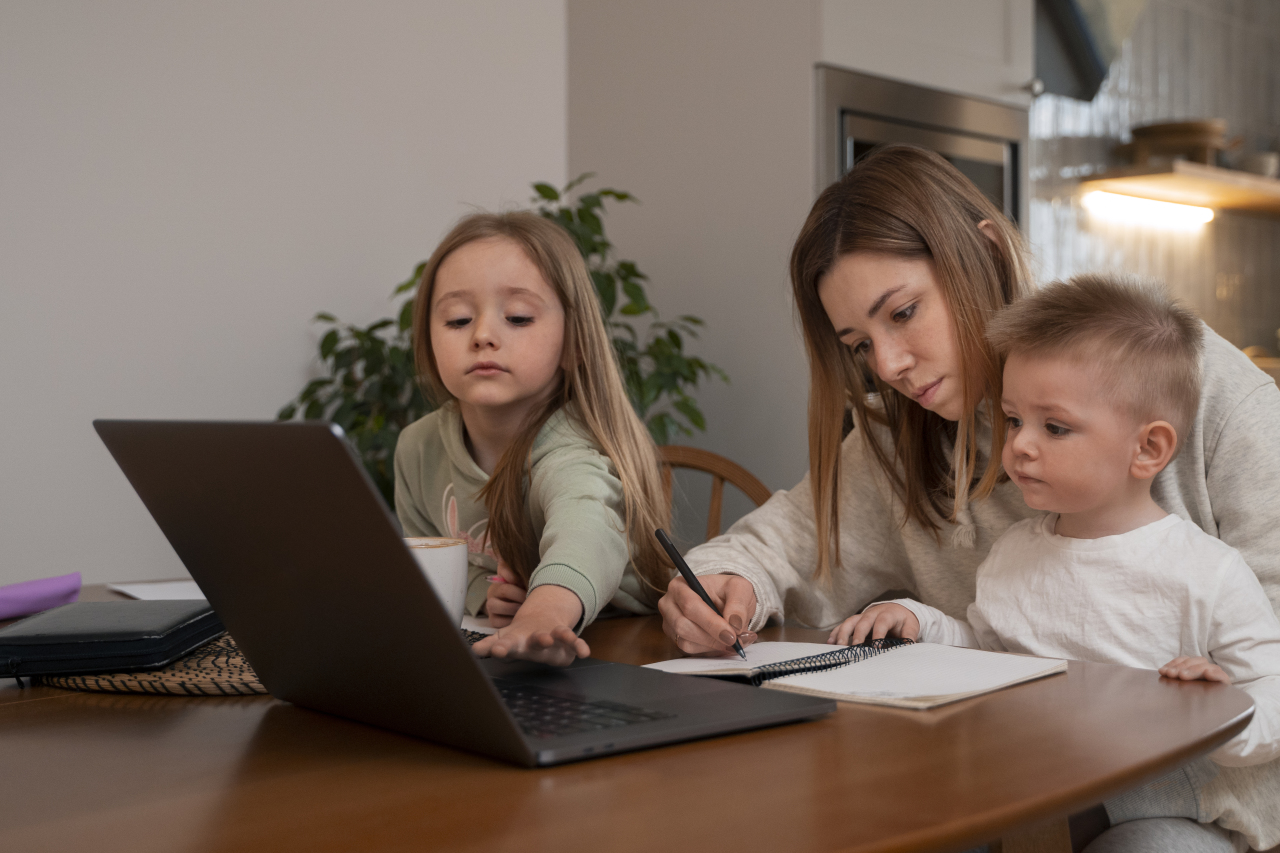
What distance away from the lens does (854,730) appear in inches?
23.5

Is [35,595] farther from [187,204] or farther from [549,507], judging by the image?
[187,204]

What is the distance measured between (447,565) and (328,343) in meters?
1.65

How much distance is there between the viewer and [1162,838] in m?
0.77

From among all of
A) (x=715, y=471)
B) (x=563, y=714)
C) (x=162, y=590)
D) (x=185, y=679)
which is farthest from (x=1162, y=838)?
(x=715, y=471)

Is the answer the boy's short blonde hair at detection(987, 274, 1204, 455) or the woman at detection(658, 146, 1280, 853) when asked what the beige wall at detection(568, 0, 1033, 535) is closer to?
the woman at detection(658, 146, 1280, 853)

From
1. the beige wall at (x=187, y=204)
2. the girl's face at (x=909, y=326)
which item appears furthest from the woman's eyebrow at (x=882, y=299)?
the beige wall at (x=187, y=204)

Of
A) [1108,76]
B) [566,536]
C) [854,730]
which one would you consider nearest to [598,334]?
[566,536]

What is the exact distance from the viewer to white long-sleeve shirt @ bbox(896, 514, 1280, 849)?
2.62 ft

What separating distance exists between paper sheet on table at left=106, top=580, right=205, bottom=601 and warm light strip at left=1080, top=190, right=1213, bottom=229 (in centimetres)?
289

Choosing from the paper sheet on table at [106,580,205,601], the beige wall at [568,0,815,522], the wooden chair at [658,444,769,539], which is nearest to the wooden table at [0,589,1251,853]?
the paper sheet on table at [106,580,205,601]

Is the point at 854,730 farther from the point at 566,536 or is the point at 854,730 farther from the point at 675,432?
the point at 675,432

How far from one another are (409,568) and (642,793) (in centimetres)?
15

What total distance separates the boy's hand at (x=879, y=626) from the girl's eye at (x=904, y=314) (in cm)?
29

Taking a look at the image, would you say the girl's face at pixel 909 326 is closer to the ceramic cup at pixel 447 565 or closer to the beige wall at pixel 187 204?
the ceramic cup at pixel 447 565
